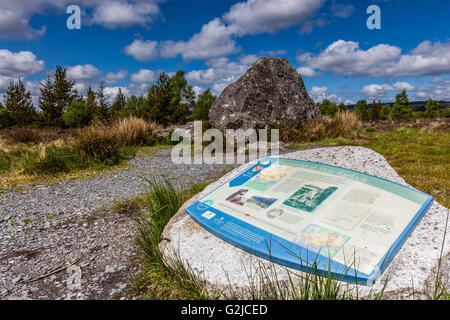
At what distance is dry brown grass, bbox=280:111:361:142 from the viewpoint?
26.1 feet

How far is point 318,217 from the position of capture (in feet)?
6.77

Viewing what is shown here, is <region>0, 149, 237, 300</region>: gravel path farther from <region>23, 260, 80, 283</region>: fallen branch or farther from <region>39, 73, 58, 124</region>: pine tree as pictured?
<region>39, 73, 58, 124</region>: pine tree

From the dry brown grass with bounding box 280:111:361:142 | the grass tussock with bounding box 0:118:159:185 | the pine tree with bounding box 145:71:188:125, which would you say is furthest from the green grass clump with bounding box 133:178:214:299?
the pine tree with bounding box 145:71:188:125

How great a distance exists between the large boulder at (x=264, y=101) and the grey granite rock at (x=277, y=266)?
6.17m

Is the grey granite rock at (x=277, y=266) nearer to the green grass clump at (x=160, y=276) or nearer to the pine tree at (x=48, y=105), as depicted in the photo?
the green grass clump at (x=160, y=276)

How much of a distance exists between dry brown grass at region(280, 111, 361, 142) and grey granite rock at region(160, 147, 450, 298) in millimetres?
5635

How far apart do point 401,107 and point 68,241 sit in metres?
43.5

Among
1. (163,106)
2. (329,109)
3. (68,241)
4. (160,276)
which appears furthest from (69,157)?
(329,109)

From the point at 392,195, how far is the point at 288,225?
966 mm

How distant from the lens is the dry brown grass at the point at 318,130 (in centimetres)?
796

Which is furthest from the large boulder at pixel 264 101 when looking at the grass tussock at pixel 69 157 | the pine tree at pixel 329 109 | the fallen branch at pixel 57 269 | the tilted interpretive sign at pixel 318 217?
the pine tree at pixel 329 109

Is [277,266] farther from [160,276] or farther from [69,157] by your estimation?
[69,157]
